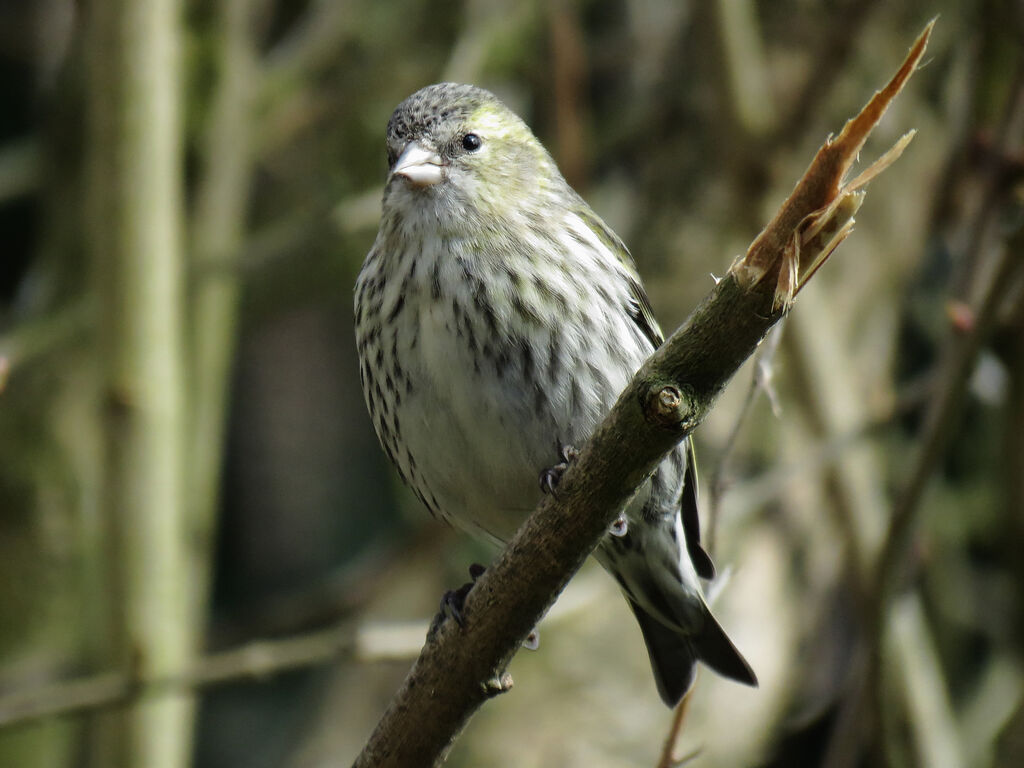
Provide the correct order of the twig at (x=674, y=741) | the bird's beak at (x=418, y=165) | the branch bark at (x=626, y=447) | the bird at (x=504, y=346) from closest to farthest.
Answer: the branch bark at (x=626, y=447)
the twig at (x=674, y=741)
the bird at (x=504, y=346)
the bird's beak at (x=418, y=165)

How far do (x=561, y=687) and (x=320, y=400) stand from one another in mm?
3637

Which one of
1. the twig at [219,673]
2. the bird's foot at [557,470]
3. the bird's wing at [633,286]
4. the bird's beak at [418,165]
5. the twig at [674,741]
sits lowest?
the twig at [674,741]

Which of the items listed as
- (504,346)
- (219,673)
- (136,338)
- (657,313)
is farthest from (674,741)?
(657,313)

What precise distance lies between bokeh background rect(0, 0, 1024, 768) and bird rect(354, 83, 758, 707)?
0.43 metres

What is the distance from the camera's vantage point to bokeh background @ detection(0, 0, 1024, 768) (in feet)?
12.5

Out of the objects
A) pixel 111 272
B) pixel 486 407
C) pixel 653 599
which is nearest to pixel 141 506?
pixel 111 272

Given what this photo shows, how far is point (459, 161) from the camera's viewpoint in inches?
140

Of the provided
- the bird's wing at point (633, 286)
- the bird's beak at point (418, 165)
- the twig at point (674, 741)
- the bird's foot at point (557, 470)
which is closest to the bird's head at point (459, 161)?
the bird's beak at point (418, 165)

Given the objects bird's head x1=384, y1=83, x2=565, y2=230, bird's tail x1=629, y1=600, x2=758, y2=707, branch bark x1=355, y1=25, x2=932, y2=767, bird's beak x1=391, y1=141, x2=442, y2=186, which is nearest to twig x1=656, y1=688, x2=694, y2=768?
branch bark x1=355, y1=25, x2=932, y2=767

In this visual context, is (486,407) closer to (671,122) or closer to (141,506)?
(141,506)

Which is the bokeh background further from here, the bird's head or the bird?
the bird's head

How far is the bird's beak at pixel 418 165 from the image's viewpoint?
3381 mm

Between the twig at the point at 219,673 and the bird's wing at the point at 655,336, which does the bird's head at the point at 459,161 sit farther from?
the twig at the point at 219,673

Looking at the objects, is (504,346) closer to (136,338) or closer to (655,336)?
(655,336)
